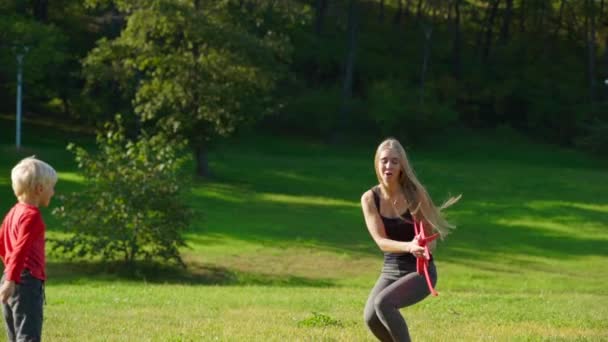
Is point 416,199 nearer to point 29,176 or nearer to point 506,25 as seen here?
point 29,176

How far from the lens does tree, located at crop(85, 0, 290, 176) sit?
124ft

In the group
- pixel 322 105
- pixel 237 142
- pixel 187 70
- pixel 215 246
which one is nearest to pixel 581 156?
pixel 322 105

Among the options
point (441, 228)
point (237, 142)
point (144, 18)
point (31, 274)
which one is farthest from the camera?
point (237, 142)

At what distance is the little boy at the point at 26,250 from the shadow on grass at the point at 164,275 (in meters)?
16.1

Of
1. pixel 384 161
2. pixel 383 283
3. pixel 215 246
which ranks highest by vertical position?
pixel 384 161

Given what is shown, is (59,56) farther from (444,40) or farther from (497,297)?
(444,40)

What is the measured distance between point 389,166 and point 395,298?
3.40 feet

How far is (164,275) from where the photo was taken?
81.8ft

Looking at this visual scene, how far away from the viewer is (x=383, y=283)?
8211mm

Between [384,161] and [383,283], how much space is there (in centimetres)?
95

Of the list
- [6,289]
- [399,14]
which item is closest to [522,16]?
[399,14]

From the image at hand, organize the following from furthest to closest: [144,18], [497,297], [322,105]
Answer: [322,105]
[144,18]
[497,297]

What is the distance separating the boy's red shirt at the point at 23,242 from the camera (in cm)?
741

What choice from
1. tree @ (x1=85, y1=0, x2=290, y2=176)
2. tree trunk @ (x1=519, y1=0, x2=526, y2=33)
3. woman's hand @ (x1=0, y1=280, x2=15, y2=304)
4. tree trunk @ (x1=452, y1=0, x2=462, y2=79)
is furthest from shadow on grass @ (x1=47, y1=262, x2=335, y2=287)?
tree trunk @ (x1=519, y1=0, x2=526, y2=33)
